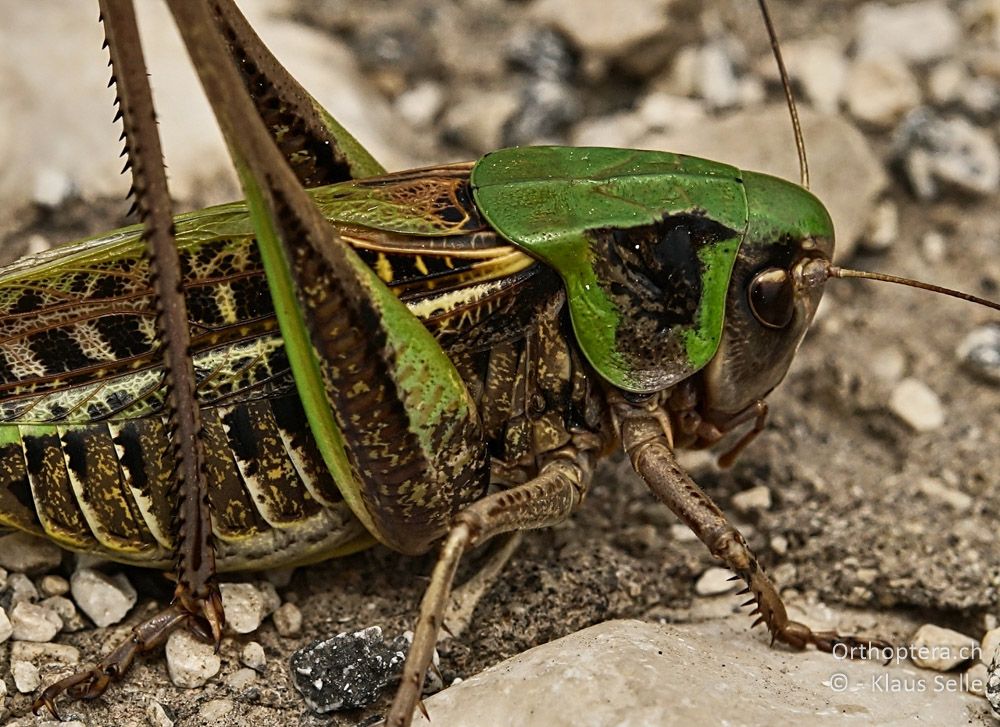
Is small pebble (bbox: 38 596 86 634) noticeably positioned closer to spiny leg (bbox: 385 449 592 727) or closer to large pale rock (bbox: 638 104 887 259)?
spiny leg (bbox: 385 449 592 727)

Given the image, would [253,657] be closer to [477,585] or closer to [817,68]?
[477,585]

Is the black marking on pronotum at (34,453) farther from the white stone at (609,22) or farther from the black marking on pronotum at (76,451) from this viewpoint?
the white stone at (609,22)

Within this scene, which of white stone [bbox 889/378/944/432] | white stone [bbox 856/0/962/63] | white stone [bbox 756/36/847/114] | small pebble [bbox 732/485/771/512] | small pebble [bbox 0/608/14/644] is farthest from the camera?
white stone [bbox 856/0/962/63]

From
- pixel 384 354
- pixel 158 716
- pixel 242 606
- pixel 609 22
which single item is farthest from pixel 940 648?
pixel 609 22

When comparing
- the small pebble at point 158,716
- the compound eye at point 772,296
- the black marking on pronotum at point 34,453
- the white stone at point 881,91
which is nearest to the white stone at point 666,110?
the white stone at point 881,91

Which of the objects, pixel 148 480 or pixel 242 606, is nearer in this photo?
pixel 148 480

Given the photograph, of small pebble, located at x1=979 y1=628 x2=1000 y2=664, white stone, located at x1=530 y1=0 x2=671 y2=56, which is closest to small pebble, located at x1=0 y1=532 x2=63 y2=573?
small pebble, located at x1=979 y1=628 x2=1000 y2=664
